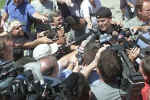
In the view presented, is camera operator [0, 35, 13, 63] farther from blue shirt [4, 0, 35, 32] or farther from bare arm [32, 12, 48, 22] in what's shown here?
blue shirt [4, 0, 35, 32]

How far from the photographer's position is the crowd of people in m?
3.21

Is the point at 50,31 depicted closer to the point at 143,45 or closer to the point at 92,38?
the point at 92,38

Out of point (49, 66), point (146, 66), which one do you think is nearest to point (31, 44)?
point (49, 66)

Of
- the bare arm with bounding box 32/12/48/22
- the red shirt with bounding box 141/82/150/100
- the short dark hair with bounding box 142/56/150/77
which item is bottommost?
the red shirt with bounding box 141/82/150/100

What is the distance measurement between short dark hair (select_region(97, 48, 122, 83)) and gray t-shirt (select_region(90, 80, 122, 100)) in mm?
65

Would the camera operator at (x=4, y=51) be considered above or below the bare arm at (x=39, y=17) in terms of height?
below

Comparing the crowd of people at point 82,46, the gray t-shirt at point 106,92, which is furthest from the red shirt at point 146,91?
the gray t-shirt at point 106,92

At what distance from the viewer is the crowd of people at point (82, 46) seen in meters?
3.21

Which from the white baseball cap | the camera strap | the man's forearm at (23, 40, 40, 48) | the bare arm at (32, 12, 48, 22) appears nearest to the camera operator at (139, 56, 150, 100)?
the camera strap

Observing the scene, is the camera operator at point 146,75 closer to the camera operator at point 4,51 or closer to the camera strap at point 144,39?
the camera strap at point 144,39

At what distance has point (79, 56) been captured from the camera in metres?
4.02

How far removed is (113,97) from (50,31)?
2097 millimetres

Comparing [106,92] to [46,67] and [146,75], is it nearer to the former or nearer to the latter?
[146,75]

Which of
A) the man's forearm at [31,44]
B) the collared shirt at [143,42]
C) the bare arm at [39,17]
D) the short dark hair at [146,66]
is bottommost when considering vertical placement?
the man's forearm at [31,44]
